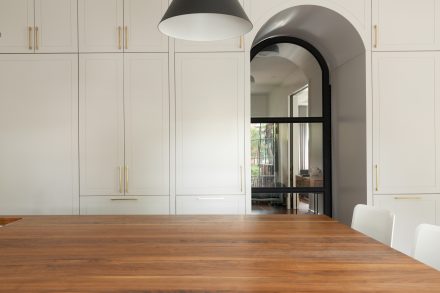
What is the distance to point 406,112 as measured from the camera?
10.6ft

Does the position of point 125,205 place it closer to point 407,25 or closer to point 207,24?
point 207,24

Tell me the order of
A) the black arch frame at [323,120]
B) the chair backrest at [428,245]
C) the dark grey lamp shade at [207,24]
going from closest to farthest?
the chair backrest at [428,245] < the dark grey lamp shade at [207,24] < the black arch frame at [323,120]

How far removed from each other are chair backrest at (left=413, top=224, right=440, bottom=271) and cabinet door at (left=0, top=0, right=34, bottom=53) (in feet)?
10.5

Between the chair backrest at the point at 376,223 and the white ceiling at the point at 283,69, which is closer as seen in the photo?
the chair backrest at the point at 376,223

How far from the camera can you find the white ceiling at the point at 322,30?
3.34m

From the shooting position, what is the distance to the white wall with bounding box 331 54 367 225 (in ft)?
10.9

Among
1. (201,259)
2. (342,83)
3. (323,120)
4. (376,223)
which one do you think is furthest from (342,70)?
(201,259)

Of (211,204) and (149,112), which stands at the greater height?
(149,112)

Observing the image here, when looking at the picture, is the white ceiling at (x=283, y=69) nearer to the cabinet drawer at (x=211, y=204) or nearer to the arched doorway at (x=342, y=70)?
the arched doorway at (x=342, y=70)

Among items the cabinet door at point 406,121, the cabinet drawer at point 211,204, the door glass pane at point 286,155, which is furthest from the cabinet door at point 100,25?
the cabinet door at point 406,121

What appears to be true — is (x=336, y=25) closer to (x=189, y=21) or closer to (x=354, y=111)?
(x=354, y=111)

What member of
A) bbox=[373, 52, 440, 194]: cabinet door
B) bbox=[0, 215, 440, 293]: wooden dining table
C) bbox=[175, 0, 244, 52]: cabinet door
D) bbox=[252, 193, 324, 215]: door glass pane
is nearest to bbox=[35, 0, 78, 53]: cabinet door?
bbox=[175, 0, 244, 52]: cabinet door

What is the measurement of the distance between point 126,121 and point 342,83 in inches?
82.3

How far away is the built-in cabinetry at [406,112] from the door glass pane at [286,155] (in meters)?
0.96
